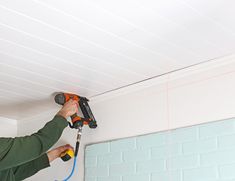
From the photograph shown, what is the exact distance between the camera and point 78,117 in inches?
103

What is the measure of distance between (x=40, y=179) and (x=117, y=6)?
1823mm

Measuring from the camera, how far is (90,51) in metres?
2.06

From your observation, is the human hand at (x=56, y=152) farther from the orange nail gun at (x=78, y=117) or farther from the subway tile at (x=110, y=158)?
the subway tile at (x=110, y=158)

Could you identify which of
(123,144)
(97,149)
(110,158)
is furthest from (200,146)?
(97,149)

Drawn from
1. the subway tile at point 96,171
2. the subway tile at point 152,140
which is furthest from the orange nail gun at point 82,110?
the subway tile at point 152,140

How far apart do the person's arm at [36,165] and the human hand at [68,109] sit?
1.13 feet

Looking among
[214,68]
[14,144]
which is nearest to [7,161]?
[14,144]

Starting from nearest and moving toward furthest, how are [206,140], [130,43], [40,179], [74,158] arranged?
[130,43]
[206,140]
[74,158]
[40,179]

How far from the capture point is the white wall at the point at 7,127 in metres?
3.31

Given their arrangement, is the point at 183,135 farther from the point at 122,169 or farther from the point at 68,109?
the point at 68,109

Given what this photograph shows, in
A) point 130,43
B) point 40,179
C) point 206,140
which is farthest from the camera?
point 40,179

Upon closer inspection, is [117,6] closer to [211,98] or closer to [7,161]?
[211,98]

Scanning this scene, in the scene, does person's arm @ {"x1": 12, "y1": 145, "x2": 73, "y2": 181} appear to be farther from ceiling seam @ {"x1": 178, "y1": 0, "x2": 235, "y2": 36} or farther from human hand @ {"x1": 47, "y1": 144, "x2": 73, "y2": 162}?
ceiling seam @ {"x1": 178, "y1": 0, "x2": 235, "y2": 36}

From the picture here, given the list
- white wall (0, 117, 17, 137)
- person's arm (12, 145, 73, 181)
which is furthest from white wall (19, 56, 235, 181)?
white wall (0, 117, 17, 137)
